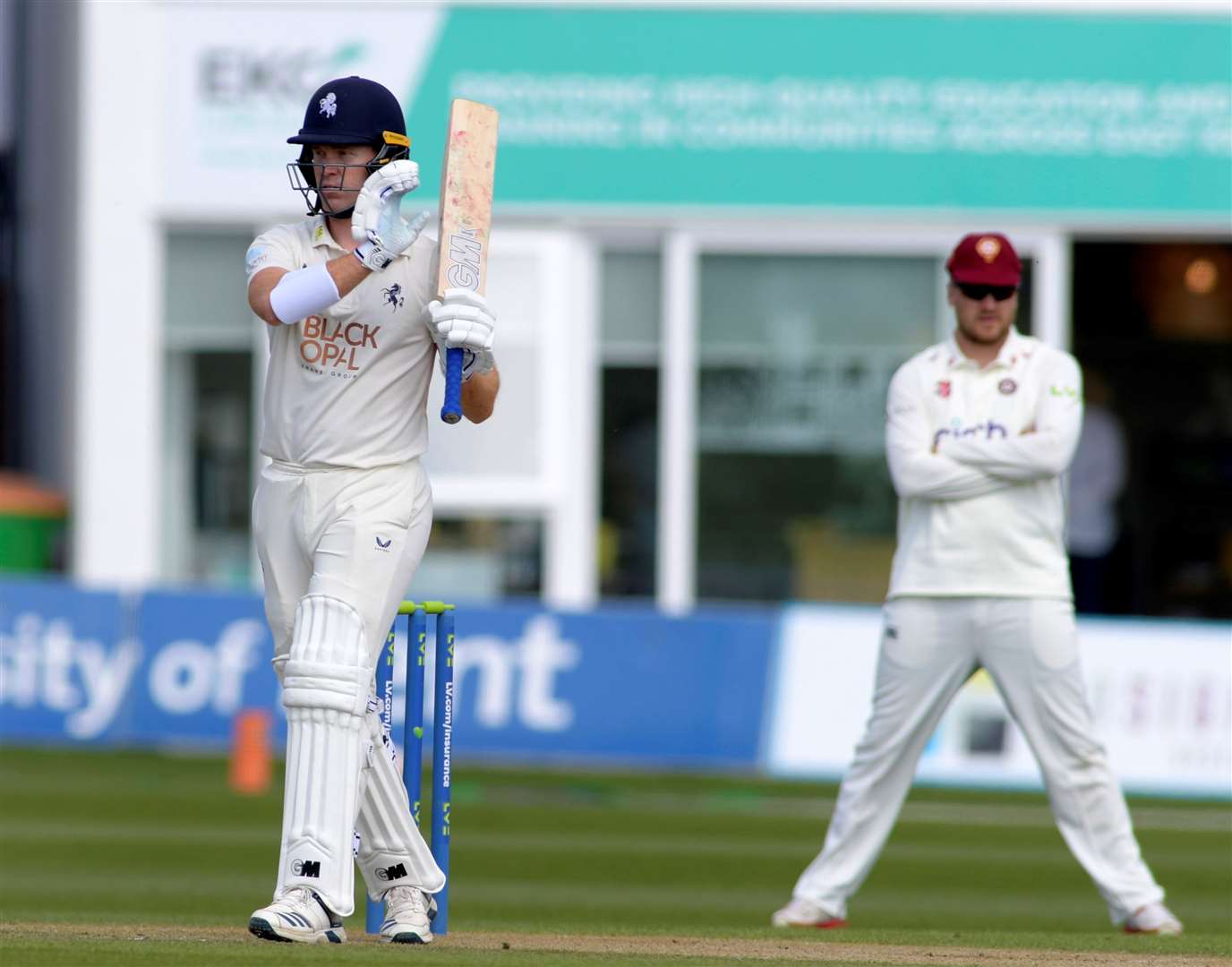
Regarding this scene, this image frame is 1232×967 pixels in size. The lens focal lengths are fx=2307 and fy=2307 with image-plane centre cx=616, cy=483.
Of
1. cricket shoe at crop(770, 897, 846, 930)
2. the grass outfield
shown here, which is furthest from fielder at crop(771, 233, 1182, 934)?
the grass outfield

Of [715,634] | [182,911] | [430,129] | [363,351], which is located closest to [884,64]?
[430,129]

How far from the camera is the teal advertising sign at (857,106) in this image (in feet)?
43.4

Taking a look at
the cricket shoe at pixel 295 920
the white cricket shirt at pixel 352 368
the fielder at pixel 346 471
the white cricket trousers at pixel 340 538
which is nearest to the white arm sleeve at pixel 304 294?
the fielder at pixel 346 471

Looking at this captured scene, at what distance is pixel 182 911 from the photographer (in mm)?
7074

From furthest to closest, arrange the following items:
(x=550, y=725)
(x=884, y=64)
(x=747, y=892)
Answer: (x=884, y=64), (x=550, y=725), (x=747, y=892)

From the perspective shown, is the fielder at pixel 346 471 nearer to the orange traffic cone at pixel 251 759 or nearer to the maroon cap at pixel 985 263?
the maroon cap at pixel 985 263

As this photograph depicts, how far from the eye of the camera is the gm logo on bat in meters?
5.10

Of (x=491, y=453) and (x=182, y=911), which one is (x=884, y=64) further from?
(x=182, y=911)

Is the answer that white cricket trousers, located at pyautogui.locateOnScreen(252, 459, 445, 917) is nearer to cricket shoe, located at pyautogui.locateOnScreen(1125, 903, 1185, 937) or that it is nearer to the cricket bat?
the cricket bat

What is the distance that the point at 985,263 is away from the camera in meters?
6.70

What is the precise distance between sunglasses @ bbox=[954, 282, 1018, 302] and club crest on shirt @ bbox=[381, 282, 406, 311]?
7.07 ft

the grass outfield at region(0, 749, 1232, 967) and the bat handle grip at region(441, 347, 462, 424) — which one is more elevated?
the bat handle grip at region(441, 347, 462, 424)

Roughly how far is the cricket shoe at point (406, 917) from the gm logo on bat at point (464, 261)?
1.43 meters

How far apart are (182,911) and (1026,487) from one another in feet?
9.39
